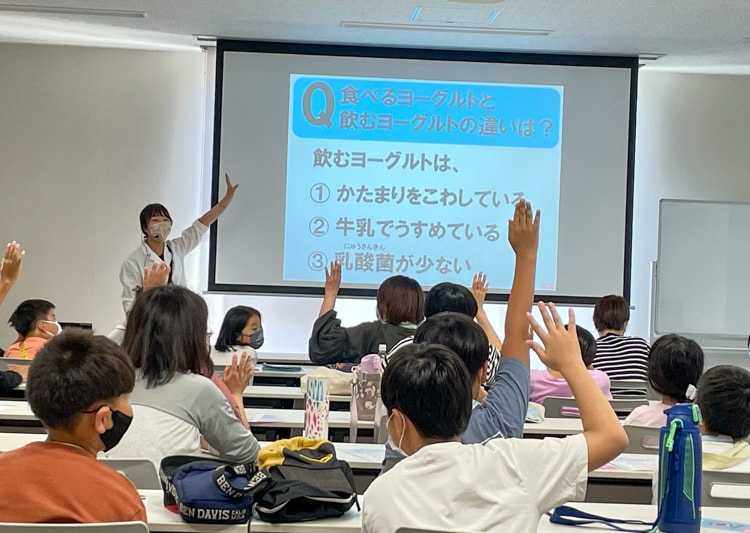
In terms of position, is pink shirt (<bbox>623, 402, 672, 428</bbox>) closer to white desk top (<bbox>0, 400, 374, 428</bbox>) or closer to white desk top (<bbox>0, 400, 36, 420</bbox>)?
white desk top (<bbox>0, 400, 374, 428</bbox>)

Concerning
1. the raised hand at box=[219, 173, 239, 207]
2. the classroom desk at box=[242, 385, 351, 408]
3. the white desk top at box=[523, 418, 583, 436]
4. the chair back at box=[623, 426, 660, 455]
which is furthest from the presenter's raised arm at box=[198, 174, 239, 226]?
the chair back at box=[623, 426, 660, 455]

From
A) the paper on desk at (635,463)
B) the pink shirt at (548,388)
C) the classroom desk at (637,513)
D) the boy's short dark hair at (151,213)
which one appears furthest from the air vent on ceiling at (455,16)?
the classroom desk at (637,513)

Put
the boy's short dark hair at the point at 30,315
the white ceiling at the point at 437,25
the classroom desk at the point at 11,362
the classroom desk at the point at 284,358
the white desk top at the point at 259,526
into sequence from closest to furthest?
the white desk top at the point at 259,526 → the classroom desk at the point at 11,362 → the boy's short dark hair at the point at 30,315 → the white ceiling at the point at 437,25 → the classroom desk at the point at 284,358

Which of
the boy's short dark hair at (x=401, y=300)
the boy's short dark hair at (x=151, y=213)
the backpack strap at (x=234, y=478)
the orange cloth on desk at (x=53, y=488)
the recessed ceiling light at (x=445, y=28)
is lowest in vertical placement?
the backpack strap at (x=234, y=478)

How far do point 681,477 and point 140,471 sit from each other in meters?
1.36

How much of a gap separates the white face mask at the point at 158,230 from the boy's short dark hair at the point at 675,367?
3982 mm

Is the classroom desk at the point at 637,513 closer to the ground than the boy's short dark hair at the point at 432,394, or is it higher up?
closer to the ground

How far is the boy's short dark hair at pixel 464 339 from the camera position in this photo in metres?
2.26

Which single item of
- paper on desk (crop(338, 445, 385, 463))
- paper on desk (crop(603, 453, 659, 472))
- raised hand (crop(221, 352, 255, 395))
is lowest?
paper on desk (crop(603, 453, 659, 472))

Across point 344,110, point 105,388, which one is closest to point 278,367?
point 344,110

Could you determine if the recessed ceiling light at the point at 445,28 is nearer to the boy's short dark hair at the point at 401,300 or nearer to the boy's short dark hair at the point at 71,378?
the boy's short dark hair at the point at 401,300

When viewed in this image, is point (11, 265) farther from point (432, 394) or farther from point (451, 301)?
point (432, 394)

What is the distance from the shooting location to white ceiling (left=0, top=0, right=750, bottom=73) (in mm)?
5590

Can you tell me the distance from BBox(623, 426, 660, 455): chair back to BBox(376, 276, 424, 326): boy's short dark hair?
1.26 metres
